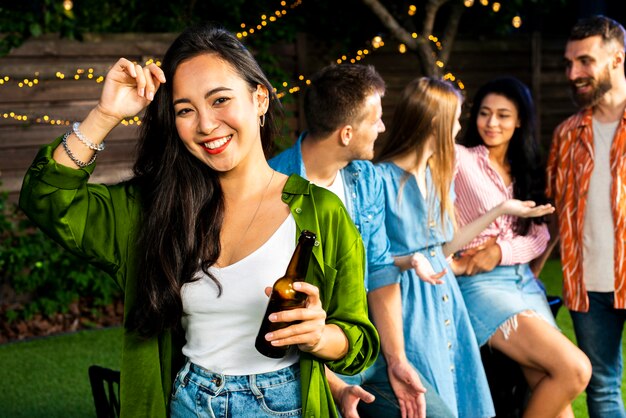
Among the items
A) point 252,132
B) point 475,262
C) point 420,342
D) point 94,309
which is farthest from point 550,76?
point 252,132

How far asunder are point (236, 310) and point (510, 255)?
220cm

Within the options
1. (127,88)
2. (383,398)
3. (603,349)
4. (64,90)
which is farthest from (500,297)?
(64,90)

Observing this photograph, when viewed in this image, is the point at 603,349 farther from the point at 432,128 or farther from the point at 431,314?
the point at 432,128

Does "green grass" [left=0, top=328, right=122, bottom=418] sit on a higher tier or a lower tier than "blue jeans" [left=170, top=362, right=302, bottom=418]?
lower

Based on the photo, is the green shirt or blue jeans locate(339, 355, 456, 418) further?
blue jeans locate(339, 355, 456, 418)

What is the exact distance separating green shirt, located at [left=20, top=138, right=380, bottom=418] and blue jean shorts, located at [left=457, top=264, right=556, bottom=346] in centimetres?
170

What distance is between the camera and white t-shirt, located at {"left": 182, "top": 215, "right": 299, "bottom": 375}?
2076 millimetres

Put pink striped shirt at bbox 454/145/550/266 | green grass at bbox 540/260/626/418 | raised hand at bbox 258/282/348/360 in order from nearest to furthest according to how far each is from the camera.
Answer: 1. raised hand at bbox 258/282/348/360
2. pink striped shirt at bbox 454/145/550/266
3. green grass at bbox 540/260/626/418

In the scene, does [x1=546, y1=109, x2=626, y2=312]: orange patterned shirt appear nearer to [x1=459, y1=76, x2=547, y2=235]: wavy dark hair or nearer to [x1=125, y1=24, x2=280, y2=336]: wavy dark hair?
[x1=459, y1=76, x2=547, y2=235]: wavy dark hair

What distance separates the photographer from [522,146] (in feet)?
14.0

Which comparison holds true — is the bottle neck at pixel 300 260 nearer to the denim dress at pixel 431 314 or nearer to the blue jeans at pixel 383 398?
the blue jeans at pixel 383 398

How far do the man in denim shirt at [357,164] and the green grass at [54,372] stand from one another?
2.34 m

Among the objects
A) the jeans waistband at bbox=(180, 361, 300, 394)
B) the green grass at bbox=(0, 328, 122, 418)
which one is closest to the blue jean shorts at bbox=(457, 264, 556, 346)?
the jeans waistband at bbox=(180, 361, 300, 394)

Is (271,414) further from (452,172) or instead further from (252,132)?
(452,172)
